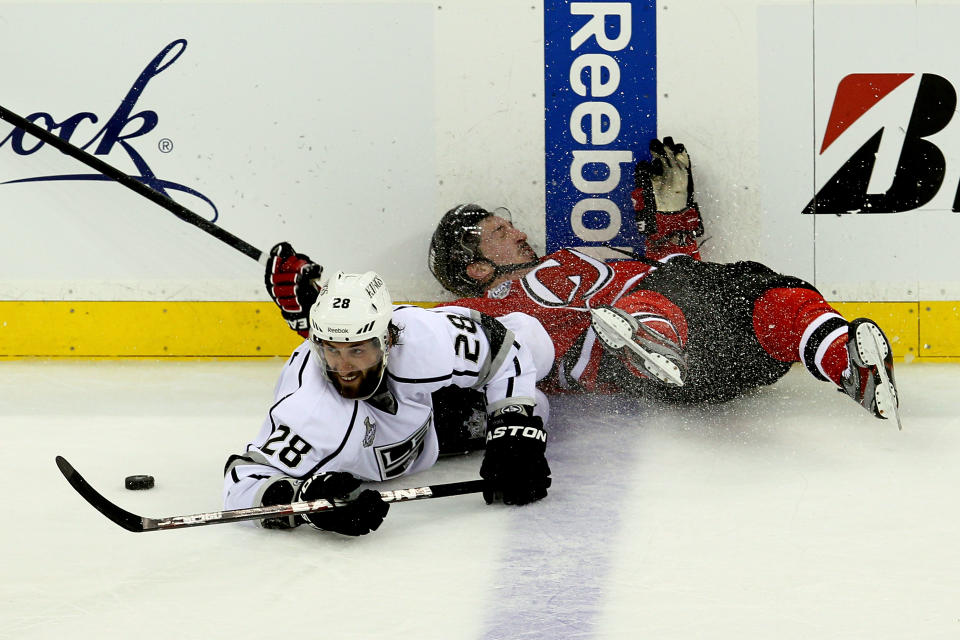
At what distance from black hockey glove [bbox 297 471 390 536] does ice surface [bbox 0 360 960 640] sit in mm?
58

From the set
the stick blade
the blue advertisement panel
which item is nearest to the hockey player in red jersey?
the blue advertisement panel

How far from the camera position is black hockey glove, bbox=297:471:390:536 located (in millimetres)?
2414

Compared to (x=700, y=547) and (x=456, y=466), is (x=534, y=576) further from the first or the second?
(x=456, y=466)

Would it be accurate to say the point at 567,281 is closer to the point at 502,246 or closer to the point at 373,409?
the point at 502,246

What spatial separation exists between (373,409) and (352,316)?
312mm

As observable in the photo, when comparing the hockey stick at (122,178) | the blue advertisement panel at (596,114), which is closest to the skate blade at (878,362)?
the blue advertisement panel at (596,114)

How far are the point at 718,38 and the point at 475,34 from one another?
0.99 metres

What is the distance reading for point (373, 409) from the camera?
2.74 meters

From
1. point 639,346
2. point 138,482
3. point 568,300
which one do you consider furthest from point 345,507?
point 568,300

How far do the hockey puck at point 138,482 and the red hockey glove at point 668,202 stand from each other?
2.23 metres

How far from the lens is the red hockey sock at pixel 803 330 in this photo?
10.6ft

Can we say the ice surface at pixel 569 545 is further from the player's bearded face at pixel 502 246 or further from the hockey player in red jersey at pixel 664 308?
the player's bearded face at pixel 502 246

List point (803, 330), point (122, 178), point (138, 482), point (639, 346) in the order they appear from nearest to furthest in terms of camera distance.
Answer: point (138, 482) → point (639, 346) → point (803, 330) → point (122, 178)

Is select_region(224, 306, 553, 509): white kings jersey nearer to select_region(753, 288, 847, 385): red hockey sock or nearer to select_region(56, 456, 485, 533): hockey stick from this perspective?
select_region(56, 456, 485, 533): hockey stick
